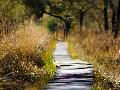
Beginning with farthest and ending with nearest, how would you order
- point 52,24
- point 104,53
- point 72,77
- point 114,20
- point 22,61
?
point 52,24 < point 114,20 < point 104,53 < point 72,77 < point 22,61

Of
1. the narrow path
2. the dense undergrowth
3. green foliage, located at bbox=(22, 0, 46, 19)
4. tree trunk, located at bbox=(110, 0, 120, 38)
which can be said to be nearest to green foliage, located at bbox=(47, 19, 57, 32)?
green foliage, located at bbox=(22, 0, 46, 19)

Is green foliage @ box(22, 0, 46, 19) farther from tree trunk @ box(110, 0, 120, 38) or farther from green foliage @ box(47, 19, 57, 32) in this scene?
tree trunk @ box(110, 0, 120, 38)

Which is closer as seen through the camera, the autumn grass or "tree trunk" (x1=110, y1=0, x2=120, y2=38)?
the autumn grass

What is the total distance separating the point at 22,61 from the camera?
15.4 metres

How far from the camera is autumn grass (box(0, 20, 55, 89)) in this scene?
13758 mm

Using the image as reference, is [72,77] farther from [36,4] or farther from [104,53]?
[36,4]

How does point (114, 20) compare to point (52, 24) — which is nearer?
point (114, 20)

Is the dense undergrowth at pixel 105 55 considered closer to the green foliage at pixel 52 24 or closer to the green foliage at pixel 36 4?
the green foliage at pixel 36 4

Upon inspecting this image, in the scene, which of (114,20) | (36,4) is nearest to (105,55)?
(114,20)

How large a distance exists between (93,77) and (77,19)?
43132 mm

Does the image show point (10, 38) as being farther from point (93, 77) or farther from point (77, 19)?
point (77, 19)

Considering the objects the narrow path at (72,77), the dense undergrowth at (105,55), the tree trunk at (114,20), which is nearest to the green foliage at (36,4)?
the tree trunk at (114,20)

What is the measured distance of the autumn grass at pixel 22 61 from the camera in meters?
13.8

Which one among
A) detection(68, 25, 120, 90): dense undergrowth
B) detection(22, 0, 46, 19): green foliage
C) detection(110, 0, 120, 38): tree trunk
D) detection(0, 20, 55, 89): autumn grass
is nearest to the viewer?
detection(0, 20, 55, 89): autumn grass
